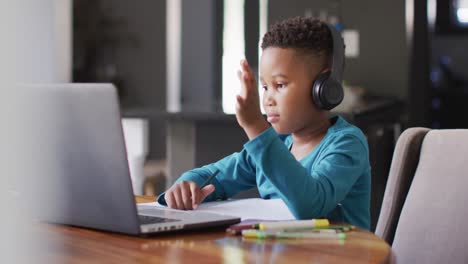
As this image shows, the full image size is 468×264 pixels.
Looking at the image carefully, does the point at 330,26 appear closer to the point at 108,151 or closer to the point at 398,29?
the point at 108,151

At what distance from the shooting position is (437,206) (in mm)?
1143

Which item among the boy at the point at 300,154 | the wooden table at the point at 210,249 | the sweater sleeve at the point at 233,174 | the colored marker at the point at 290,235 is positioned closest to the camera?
the wooden table at the point at 210,249

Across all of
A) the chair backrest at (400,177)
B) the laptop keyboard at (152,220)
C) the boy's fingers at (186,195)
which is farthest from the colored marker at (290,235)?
the chair backrest at (400,177)

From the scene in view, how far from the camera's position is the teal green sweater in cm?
95

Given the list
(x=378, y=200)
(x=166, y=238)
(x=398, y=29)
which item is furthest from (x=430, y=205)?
(x=398, y=29)

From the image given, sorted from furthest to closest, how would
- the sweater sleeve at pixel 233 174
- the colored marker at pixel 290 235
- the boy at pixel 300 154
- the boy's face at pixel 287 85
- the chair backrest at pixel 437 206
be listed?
the sweater sleeve at pixel 233 174, the boy's face at pixel 287 85, the chair backrest at pixel 437 206, the boy at pixel 300 154, the colored marker at pixel 290 235

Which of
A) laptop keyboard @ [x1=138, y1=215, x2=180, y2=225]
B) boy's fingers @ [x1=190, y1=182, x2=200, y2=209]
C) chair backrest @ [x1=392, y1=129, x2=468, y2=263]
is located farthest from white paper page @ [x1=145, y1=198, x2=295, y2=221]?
chair backrest @ [x1=392, y1=129, x2=468, y2=263]

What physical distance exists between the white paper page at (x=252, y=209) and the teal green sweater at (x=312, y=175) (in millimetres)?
26

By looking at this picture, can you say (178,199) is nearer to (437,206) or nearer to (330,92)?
(330,92)

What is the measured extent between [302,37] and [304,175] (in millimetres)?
358

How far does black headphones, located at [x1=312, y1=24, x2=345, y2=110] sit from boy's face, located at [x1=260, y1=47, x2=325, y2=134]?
20 millimetres

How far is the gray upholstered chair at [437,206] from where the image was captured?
1.12 metres

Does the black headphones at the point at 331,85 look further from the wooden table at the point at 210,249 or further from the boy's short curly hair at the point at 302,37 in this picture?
the wooden table at the point at 210,249

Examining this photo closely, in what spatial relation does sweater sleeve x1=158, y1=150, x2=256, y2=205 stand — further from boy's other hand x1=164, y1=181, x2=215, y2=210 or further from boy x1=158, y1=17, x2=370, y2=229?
boy's other hand x1=164, y1=181, x2=215, y2=210
